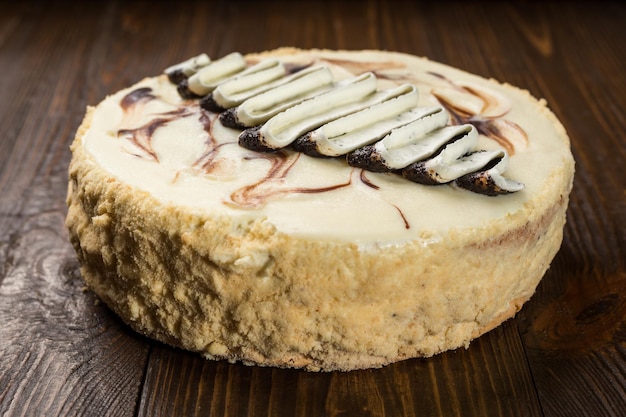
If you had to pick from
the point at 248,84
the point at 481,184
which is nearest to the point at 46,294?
the point at 248,84

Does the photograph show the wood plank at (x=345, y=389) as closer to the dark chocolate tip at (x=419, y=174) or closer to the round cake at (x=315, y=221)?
the round cake at (x=315, y=221)

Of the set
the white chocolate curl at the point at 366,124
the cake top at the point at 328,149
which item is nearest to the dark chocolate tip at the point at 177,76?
the cake top at the point at 328,149

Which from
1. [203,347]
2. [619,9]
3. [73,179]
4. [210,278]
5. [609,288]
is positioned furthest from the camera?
[619,9]

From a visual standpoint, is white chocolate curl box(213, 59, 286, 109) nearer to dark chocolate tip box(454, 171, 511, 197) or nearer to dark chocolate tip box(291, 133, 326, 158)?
dark chocolate tip box(291, 133, 326, 158)

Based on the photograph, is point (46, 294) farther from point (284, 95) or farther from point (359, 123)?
point (359, 123)

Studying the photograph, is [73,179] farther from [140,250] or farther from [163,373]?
[163,373]

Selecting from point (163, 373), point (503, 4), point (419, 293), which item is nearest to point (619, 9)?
point (503, 4)

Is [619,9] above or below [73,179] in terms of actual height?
below

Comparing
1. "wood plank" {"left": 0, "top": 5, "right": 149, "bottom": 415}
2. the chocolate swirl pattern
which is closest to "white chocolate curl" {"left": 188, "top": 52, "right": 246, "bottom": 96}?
the chocolate swirl pattern
